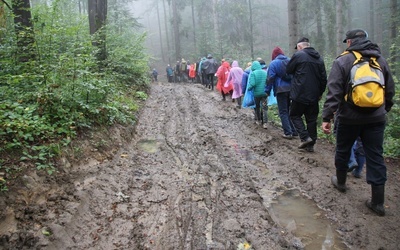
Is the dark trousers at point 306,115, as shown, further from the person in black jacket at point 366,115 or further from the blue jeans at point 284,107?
the person in black jacket at point 366,115

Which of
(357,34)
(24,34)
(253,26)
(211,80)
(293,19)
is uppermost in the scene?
(253,26)

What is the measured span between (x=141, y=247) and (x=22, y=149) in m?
2.21

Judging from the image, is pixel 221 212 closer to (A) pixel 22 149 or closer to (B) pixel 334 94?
(B) pixel 334 94

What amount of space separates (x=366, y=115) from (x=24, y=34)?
6358mm

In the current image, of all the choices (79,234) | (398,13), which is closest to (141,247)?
(79,234)

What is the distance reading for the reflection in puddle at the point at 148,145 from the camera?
239 inches

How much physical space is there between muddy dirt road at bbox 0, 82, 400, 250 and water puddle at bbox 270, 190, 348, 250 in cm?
1

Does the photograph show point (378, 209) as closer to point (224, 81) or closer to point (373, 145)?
point (373, 145)

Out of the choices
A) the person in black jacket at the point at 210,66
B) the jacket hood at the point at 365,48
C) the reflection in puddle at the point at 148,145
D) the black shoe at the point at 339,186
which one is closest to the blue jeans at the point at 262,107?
the reflection in puddle at the point at 148,145

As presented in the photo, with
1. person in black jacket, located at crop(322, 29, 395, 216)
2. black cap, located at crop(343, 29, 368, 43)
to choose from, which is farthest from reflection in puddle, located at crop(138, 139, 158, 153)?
black cap, located at crop(343, 29, 368, 43)

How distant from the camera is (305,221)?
3434 millimetres

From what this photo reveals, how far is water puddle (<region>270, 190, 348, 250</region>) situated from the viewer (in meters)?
3.03

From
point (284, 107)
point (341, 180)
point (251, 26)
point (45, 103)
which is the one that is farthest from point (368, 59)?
point (251, 26)

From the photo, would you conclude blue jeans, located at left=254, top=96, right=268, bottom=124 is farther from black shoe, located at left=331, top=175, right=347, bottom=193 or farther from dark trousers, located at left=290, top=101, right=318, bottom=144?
black shoe, located at left=331, top=175, right=347, bottom=193
